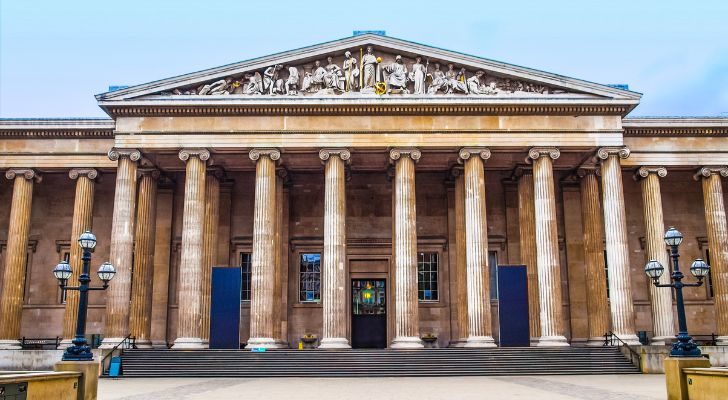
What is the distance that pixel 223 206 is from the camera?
1430 inches

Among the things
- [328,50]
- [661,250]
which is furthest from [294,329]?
[661,250]

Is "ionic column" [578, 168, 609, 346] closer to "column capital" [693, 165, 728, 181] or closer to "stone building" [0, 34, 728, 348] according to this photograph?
"stone building" [0, 34, 728, 348]

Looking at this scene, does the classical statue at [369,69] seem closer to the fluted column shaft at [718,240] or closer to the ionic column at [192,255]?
the ionic column at [192,255]

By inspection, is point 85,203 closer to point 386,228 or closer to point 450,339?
point 386,228

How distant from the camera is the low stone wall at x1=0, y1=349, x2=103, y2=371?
88.3 feet

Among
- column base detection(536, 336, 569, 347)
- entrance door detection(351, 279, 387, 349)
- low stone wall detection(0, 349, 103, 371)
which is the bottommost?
Answer: low stone wall detection(0, 349, 103, 371)

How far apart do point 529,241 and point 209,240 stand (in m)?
14.8

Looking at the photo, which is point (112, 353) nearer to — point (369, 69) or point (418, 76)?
point (369, 69)

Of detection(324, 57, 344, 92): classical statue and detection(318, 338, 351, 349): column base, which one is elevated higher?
detection(324, 57, 344, 92): classical statue

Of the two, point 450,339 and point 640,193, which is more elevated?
point 640,193

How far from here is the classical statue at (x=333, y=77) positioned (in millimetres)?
30781

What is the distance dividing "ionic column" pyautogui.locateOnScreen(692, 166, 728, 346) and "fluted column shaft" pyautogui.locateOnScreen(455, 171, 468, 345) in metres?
11.5

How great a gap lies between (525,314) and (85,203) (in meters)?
20.8

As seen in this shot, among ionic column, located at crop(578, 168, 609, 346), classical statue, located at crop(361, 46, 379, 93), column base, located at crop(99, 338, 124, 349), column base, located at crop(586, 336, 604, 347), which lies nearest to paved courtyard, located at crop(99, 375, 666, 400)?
column base, located at crop(99, 338, 124, 349)
